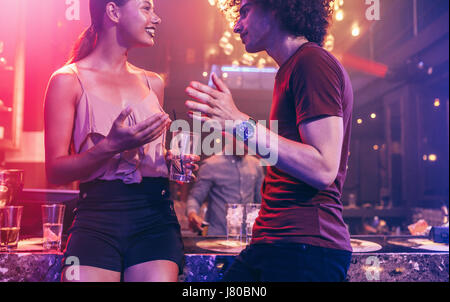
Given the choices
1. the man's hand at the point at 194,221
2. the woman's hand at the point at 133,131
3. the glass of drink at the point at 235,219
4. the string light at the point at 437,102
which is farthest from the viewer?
the string light at the point at 437,102

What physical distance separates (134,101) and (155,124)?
41 cm

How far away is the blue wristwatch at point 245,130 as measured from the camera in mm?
1113

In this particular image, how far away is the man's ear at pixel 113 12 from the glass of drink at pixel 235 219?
0.91 meters

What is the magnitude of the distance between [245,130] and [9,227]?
1.00 metres

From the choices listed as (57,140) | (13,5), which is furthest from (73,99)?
(13,5)

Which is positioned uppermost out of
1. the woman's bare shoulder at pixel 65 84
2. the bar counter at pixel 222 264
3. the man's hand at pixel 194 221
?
the woman's bare shoulder at pixel 65 84

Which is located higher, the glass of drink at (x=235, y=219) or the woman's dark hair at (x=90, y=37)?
the woman's dark hair at (x=90, y=37)

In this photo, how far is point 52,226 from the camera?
1521 millimetres

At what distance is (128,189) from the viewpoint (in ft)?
4.63

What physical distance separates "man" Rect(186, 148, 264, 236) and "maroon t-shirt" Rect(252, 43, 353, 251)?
8.39 feet

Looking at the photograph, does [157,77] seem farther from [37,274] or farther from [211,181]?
[211,181]

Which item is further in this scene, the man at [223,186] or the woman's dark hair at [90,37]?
the man at [223,186]

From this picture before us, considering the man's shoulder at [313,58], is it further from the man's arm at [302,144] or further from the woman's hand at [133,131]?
the woman's hand at [133,131]

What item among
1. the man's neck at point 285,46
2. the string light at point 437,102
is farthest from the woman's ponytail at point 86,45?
the string light at point 437,102
